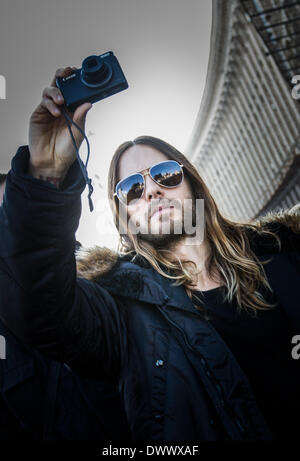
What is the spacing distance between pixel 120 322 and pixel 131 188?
1.23 m

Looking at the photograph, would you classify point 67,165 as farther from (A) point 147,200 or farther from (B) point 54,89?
(A) point 147,200

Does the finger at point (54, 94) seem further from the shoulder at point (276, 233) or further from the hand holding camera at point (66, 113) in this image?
the shoulder at point (276, 233)

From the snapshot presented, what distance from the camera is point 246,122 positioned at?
11.7m

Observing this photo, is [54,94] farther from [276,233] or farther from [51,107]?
[276,233]

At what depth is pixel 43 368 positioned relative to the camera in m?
2.12

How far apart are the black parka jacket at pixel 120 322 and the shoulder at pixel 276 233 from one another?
17 centimetres

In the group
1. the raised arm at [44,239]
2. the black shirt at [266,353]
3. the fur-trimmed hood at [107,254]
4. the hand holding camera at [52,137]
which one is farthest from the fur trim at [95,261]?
the hand holding camera at [52,137]

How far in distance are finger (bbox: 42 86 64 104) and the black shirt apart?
58.0 inches

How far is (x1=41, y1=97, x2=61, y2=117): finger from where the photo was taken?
133 centimetres

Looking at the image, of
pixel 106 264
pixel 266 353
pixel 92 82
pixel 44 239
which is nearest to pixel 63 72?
pixel 92 82

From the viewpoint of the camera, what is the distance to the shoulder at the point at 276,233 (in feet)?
7.89

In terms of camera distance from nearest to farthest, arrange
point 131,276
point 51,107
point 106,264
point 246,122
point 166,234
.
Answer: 1. point 51,107
2. point 131,276
3. point 106,264
4. point 166,234
5. point 246,122

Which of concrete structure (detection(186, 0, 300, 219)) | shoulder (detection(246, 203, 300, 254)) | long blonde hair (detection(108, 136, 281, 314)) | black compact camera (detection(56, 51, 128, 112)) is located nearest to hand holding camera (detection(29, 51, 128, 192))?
black compact camera (detection(56, 51, 128, 112))

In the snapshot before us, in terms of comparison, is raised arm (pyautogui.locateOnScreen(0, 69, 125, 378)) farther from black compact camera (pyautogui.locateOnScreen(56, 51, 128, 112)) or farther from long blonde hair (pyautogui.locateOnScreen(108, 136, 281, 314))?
long blonde hair (pyautogui.locateOnScreen(108, 136, 281, 314))
